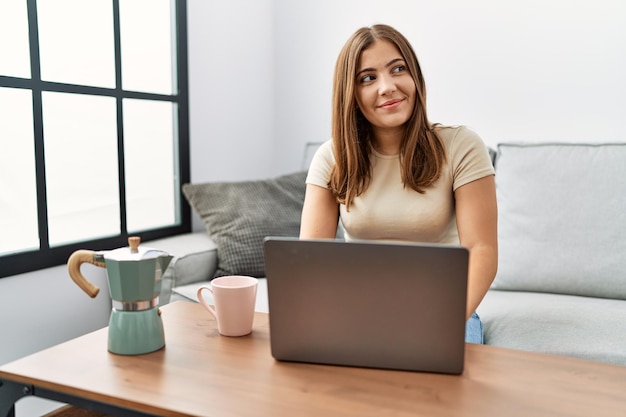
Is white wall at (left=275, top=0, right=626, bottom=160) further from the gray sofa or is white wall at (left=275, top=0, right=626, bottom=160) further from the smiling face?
the smiling face

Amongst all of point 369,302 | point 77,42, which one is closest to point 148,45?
point 77,42

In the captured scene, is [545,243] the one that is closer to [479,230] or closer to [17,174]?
[479,230]

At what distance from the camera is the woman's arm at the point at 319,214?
1.40 meters

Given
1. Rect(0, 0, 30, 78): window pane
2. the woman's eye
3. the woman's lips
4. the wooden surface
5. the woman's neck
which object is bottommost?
the wooden surface

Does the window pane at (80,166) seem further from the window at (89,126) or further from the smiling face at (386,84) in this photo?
the smiling face at (386,84)

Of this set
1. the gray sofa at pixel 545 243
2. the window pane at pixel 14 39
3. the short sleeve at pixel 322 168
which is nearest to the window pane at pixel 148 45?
the window pane at pixel 14 39

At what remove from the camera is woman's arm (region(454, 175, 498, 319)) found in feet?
4.00

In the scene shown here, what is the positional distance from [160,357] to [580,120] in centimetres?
183

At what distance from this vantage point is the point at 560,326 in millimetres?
1471

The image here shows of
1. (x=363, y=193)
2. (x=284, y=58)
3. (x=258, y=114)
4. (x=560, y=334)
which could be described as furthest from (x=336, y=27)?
(x=560, y=334)

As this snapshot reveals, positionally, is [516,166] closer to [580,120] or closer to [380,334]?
[580,120]

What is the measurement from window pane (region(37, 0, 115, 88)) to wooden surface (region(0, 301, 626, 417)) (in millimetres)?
1168

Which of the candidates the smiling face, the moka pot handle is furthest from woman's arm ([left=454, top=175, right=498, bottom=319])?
the moka pot handle

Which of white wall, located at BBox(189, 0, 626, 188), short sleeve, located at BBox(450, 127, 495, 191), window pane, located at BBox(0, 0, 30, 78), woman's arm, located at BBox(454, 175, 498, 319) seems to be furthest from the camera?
white wall, located at BBox(189, 0, 626, 188)
